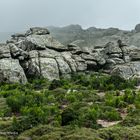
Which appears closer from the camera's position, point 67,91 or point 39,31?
point 67,91

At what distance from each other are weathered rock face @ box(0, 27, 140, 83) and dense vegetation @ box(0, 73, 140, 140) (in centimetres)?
341

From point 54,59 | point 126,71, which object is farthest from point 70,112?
point 54,59

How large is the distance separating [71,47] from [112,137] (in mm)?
→ 53417

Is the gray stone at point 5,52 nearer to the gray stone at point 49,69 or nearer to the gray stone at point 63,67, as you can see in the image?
the gray stone at point 49,69

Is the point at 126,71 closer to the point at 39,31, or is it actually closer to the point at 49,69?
the point at 49,69

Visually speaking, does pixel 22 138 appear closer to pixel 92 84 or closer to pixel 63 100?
pixel 63 100

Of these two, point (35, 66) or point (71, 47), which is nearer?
point (35, 66)

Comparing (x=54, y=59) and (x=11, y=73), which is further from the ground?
(x=54, y=59)

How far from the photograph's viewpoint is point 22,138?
25469 mm

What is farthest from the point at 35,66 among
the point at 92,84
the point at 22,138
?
the point at 22,138

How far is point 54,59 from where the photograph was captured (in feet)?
226

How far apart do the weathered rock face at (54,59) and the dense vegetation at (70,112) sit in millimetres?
3409

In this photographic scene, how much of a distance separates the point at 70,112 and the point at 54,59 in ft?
123

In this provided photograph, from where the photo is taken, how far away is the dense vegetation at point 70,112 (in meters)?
25.4
